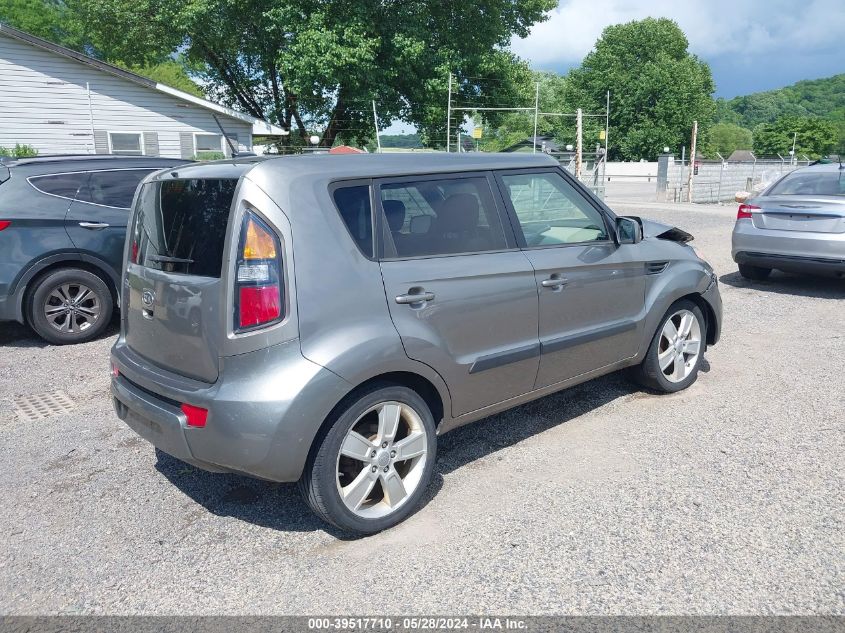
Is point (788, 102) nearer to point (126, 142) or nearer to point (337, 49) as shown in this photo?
point (337, 49)

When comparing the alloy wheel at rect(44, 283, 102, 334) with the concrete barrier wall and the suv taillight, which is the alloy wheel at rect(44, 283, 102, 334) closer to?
the suv taillight

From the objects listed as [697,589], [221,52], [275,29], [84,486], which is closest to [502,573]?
[697,589]

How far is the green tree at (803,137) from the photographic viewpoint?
9731 cm

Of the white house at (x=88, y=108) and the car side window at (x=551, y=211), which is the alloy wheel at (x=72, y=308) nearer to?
the car side window at (x=551, y=211)

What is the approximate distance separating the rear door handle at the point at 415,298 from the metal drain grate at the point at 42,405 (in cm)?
312

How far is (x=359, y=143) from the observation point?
31375 millimetres

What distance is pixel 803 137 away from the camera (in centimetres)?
9775

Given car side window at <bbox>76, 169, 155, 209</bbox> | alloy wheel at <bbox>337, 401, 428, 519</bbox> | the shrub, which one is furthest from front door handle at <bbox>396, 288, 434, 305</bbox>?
the shrub

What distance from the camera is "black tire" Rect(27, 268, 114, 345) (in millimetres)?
6707

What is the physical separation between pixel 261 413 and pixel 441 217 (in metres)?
1.38

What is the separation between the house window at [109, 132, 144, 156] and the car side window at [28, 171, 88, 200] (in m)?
15.8

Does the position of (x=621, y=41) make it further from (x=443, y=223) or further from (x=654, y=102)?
(x=443, y=223)

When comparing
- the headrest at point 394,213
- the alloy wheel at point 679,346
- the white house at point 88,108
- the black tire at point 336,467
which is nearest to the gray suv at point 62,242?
the headrest at point 394,213

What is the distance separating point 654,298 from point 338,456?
2582mm
